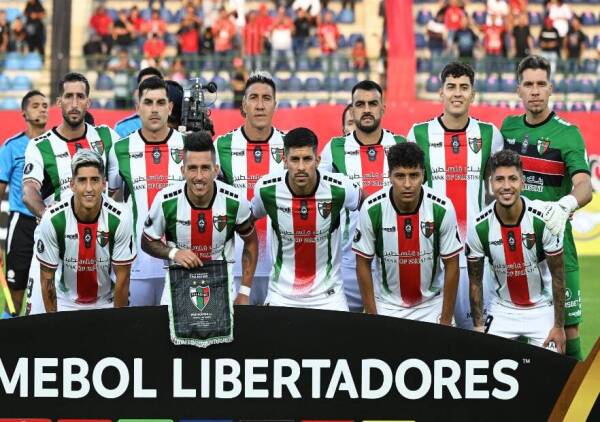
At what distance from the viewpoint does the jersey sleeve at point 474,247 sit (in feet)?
22.3

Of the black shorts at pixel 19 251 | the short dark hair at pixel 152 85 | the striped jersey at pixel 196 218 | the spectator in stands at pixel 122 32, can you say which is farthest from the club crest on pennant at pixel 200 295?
the spectator in stands at pixel 122 32

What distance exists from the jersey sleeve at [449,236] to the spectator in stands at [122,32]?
559 inches

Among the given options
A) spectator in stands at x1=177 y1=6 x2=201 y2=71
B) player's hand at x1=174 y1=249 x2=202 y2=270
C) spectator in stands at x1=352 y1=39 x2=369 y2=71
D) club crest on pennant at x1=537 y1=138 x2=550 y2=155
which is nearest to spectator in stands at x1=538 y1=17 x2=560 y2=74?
spectator in stands at x1=352 y1=39 x2=369 y2=71

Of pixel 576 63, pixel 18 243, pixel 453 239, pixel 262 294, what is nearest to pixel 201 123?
pixel 262 294

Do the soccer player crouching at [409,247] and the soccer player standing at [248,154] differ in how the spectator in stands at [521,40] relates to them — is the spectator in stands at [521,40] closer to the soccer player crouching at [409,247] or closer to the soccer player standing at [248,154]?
the soccer player standing at [248,154]

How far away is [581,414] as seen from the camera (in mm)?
5090

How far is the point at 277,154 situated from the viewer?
25.5 feet

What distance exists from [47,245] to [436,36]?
14.6m

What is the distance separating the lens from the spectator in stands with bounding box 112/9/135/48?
66.9ft

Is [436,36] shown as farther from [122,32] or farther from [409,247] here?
[409,247]

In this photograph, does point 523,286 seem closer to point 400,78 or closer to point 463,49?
point 400,78

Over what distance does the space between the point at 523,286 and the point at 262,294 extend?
68.6 inches

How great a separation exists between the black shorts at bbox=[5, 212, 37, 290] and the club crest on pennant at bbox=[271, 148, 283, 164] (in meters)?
2.48

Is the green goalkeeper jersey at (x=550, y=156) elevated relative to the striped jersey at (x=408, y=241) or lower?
elevated
